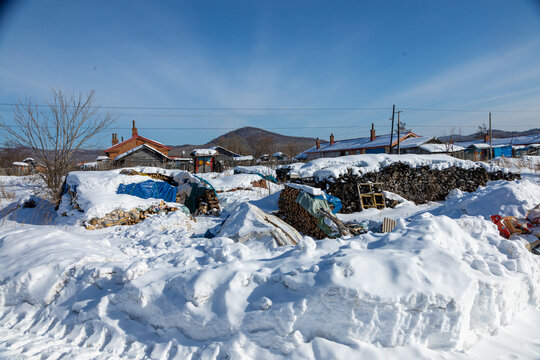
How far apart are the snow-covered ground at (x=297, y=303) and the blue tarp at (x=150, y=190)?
7165 mm

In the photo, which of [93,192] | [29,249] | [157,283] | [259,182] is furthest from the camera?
[259,182]

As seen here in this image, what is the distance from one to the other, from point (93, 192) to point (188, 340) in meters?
8.70

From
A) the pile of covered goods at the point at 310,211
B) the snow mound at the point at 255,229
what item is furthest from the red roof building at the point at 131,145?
the snow mound at the point at 255,229

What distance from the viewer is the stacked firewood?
8008mm

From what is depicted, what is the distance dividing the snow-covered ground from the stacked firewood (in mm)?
4068

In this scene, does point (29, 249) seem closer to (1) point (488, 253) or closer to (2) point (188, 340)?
(2) point (188, 340)

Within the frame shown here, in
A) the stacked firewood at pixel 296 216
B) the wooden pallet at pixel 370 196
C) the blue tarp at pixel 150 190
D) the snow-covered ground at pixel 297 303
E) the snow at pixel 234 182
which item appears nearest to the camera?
the snow-covered ground at pixel 297 303

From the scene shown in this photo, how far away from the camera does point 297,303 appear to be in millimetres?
2561

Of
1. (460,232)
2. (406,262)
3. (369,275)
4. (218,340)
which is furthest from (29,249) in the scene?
(460,232)

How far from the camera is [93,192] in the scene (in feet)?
31.5

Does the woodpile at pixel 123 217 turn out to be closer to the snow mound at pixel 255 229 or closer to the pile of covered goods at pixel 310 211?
the snow mound at pixel 255 229

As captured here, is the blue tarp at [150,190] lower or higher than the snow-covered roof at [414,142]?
lower

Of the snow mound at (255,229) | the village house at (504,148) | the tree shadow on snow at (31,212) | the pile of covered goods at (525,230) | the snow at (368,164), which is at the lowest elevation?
the tree shadow on snow at (31,212)

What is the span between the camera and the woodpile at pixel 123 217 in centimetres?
846
